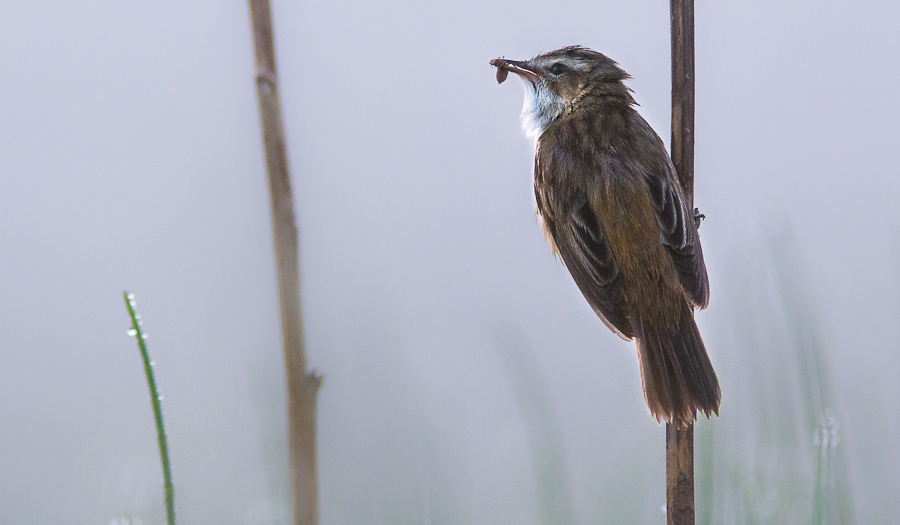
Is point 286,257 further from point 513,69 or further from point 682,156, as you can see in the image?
point 513,69

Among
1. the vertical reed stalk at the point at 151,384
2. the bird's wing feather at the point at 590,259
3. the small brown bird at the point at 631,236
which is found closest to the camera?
the vertical reed stalk at the point at 151,384

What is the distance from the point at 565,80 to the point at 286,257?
1.89 m

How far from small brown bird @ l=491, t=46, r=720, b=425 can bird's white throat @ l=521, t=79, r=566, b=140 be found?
0.06 m

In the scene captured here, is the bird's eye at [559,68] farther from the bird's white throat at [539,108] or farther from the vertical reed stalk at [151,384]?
the vertical reed stalk at [151,384]

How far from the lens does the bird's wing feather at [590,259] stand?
2.31m

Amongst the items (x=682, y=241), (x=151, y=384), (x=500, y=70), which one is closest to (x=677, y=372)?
(x=682, y=241)

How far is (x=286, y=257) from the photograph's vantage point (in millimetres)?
1210

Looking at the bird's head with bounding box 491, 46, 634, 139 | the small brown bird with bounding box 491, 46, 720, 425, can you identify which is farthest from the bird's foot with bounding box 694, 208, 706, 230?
the bird's head with bounding box 491, 46, 634, 139

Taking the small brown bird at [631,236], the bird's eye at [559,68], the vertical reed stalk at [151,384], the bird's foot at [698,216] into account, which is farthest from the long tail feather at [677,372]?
the vertical reed stalk at [151,384]

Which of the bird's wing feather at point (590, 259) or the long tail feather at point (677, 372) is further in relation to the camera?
the bird's wing feather at point (590, 259)

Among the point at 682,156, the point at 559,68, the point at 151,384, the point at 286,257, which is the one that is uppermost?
the point at 559,68

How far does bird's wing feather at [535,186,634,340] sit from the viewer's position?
7.57ft

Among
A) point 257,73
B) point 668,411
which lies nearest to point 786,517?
point 668,411

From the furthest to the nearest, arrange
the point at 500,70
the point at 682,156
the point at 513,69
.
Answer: the point at 513,69 → the point at 500,70 → the point at 682,156
